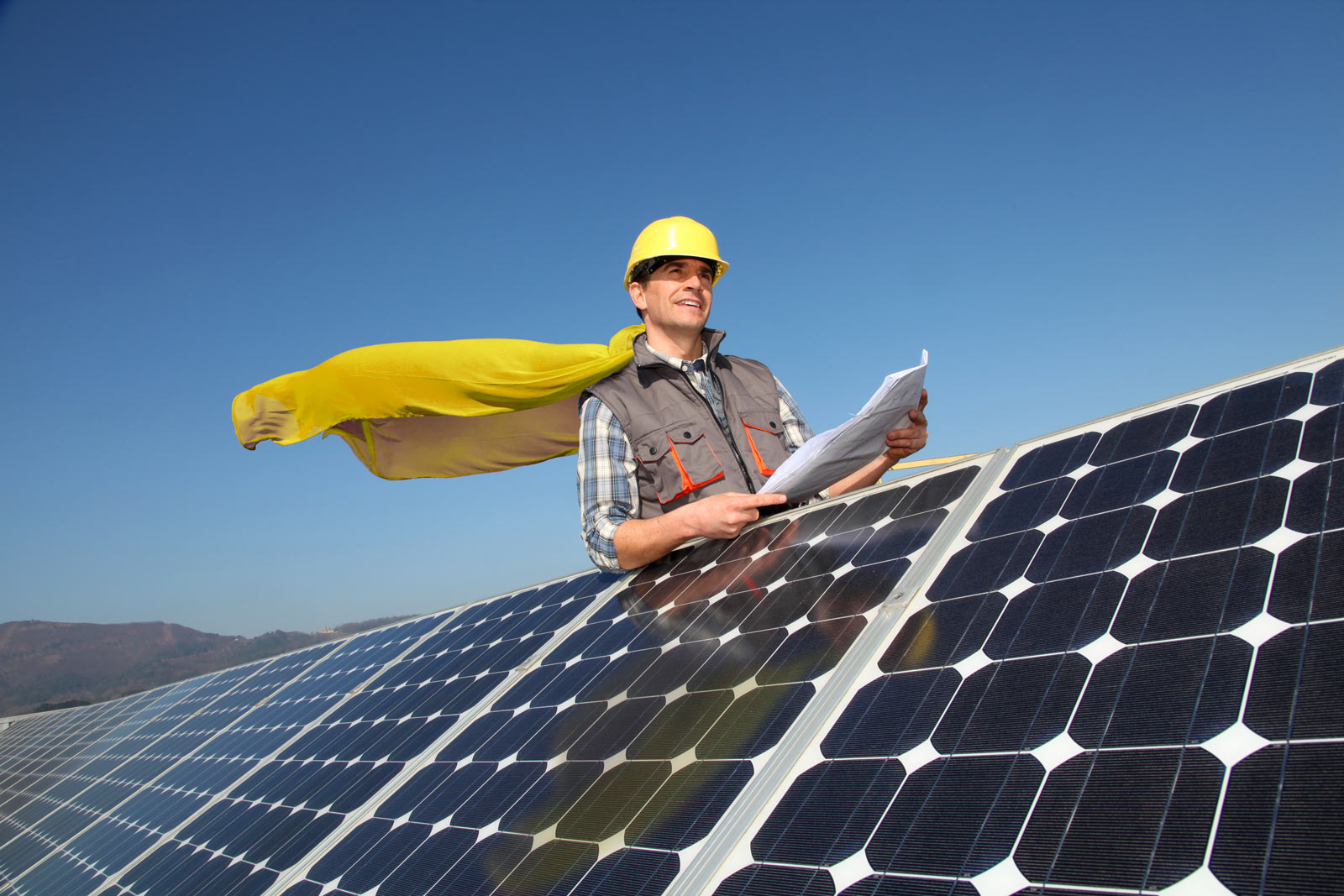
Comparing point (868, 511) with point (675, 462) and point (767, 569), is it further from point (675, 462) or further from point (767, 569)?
point (675, 462)

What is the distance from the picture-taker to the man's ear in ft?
17.2

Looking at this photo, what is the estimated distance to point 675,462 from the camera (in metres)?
4.80

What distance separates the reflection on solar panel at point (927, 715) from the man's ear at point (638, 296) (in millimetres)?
1895

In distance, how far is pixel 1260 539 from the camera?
5.98 feet

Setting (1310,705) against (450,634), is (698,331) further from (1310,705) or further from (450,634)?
(1310,705)

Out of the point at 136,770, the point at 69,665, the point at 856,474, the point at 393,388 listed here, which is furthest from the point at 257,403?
the point at 69,665

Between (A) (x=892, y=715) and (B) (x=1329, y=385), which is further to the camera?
(B) (x=1329, y=385)

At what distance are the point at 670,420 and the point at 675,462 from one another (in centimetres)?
28

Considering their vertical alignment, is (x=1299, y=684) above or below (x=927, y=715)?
above

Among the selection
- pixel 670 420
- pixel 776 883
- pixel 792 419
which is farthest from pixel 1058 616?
pixel 792 419

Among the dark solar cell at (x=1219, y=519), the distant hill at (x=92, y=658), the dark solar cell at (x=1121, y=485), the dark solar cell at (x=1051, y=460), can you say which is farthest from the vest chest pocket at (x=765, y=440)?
the distant hill at (x=92, y=658)

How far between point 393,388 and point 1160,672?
19.1ft

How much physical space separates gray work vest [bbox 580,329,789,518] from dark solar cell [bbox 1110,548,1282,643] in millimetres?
3028

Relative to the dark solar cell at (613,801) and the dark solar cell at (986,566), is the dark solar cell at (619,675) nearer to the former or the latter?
the dark solar cell at (613,801)
